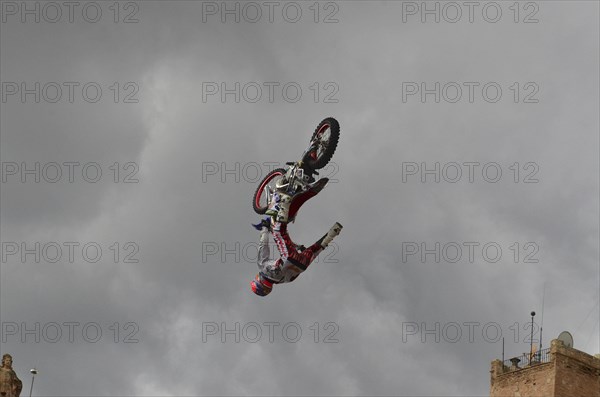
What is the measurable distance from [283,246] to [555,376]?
5397 centimetres

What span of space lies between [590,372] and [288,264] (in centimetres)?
5753

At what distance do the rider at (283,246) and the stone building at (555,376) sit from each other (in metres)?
52.5

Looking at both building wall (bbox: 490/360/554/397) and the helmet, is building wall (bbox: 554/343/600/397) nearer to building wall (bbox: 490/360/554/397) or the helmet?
building wall (bbox: 490/360/554/397)

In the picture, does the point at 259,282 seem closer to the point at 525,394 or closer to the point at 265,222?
the point at 265,222

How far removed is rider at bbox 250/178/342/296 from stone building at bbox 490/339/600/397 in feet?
172

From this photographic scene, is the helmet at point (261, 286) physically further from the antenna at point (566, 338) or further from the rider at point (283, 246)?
the antenna at point (566, 338)

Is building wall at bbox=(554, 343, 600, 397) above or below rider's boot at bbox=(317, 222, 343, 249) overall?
above

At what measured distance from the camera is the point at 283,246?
330 ft

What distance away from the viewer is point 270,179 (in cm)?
10312

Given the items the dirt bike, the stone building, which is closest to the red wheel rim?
the dirt bike

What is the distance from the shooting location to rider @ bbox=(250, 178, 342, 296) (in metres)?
100

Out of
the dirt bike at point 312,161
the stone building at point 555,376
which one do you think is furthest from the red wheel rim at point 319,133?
the stone building at point 555,376

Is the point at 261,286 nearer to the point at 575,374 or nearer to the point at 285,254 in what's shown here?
the point at 285,254

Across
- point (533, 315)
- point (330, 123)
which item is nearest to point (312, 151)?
point (330, 123)
